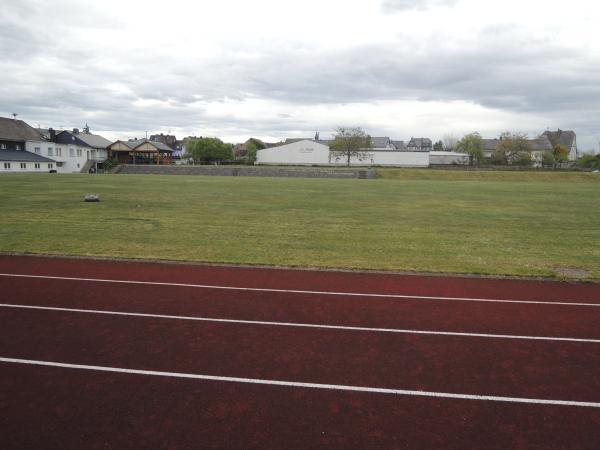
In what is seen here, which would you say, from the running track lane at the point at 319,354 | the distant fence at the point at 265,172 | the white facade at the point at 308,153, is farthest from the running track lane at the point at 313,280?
the white facade at the point at 308,153


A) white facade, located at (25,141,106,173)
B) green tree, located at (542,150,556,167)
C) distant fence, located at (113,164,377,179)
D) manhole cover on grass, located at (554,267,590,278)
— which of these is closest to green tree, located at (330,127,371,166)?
distant fence, located at (113,164,377,179)

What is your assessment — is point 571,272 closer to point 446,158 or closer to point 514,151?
point 514,151

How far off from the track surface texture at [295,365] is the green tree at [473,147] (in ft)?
344

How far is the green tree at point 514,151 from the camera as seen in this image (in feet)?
317

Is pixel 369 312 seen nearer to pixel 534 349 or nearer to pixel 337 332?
pixel 337 332

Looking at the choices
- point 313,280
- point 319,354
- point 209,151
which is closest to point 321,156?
point 209,151

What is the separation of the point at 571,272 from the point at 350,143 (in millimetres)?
85773

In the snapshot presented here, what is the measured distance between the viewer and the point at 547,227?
2147 centimetres

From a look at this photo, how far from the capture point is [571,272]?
13.1 metres

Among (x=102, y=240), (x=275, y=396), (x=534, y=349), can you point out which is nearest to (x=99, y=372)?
(x=275, y=396)

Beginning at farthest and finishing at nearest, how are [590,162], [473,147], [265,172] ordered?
[473,147], [590,162], [265,172]

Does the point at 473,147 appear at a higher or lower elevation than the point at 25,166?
higher

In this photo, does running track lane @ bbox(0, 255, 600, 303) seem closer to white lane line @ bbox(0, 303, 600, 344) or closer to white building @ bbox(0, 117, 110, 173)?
white lane line @ bbox(0, 303, 600, 344)

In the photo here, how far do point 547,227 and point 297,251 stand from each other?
13781 mm
